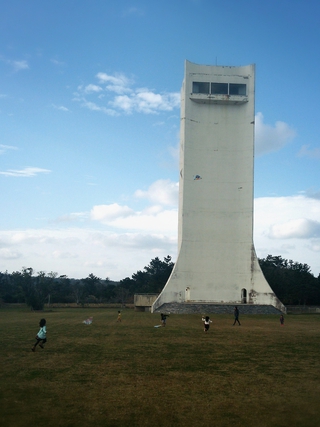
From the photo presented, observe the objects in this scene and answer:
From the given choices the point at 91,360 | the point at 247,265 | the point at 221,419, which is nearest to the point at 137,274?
the point at 247,265

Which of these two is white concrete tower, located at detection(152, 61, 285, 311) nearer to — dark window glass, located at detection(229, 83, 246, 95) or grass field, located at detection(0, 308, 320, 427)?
dark window glass, located at detection(229, 83, 246, 95)

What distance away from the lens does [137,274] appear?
84250mm

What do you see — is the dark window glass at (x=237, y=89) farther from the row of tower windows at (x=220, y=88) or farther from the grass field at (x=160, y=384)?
the grass field at (x=160, y=384)

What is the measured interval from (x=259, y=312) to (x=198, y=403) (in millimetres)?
33916

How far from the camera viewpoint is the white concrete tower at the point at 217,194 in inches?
1687

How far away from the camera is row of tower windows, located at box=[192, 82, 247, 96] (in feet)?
149

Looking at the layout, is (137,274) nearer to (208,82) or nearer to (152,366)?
(208,82)

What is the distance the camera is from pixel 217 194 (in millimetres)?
44062

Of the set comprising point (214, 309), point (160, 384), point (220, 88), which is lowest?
point (160, 384)

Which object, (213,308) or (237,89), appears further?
(237,89)

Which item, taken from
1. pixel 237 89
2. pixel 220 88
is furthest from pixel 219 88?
pixel 237 89

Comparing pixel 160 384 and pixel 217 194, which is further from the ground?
pixel 217 194

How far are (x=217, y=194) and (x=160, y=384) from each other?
34735mm

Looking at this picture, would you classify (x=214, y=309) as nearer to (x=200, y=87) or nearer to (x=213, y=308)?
(x=213, y=308)
